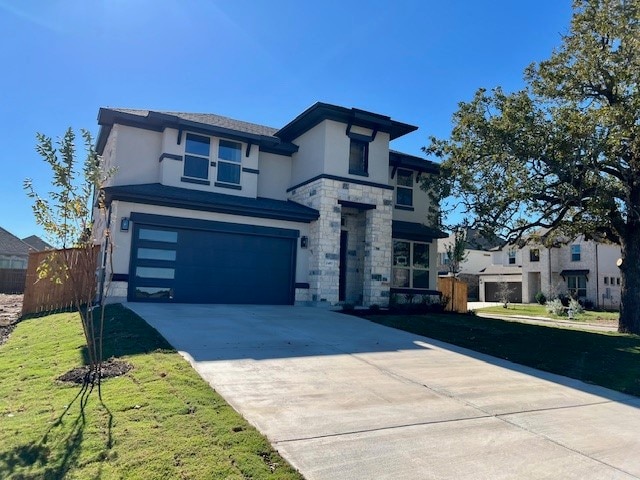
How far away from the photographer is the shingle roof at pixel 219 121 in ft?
53.2

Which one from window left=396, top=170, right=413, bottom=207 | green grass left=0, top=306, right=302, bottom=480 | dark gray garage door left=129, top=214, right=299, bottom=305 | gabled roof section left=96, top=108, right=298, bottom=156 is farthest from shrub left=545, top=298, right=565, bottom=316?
green grass left=0, top=306, right=302, bottom=480

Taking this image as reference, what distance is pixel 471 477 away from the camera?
12.1 feet

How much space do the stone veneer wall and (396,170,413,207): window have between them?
8.41 ft

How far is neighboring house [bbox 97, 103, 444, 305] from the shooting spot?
13898 mm

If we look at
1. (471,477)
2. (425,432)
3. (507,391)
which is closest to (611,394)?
(507,391)

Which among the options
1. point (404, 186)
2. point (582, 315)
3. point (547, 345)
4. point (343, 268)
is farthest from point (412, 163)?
point (582, 315)

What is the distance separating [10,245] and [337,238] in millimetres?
35546

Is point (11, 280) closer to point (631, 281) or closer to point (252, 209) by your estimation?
point (252, 209)

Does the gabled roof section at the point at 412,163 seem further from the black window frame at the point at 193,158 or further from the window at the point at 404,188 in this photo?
the black window frame at the point at 193,158

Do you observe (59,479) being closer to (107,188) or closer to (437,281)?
(107,188)

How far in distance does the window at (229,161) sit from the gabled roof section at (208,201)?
678 millimetres

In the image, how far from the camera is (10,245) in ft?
128

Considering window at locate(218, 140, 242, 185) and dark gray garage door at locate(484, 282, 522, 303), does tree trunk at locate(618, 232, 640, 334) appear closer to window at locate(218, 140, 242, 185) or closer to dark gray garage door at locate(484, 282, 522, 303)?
window at locate(218, 140, 242, 185)

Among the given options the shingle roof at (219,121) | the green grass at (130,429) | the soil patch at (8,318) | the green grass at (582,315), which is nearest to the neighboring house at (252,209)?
the shingle roof at (219,121)
